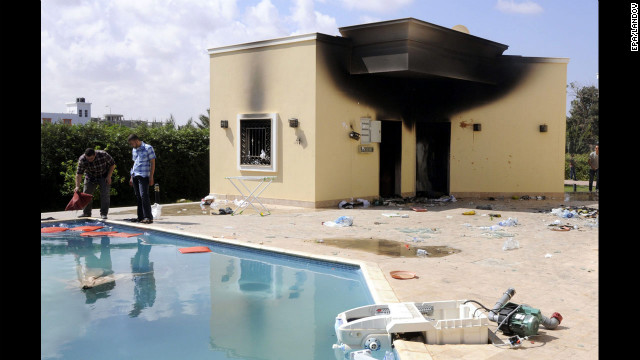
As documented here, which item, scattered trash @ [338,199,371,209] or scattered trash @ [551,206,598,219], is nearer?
scattered trash @ [551,206,598,219]

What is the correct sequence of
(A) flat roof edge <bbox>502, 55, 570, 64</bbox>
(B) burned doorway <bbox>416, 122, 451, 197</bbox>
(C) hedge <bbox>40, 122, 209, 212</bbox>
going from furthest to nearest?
(B) burned doorway <bbox>416, 122, 451, 197</bbox>, (A) flat roof edge <bbox>502, 55, 570, 64</bbox>, (C) hedge <bbox>40, 122, 209, 212</bbox>

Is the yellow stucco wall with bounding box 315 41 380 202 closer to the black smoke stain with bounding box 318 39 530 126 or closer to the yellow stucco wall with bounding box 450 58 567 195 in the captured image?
the black smoke stain with bounding box 318 39 530 126

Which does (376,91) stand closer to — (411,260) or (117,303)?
(411,260)

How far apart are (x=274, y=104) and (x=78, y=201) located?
5264 mm

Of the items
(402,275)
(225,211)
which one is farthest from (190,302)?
(225,211)

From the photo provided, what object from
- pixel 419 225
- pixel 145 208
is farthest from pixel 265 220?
pixel 419 225

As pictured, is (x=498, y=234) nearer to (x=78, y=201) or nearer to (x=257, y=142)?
(x=257, y=142)

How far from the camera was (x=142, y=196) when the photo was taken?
1056cm

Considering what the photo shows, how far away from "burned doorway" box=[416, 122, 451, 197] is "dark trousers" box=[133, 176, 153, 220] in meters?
8.35

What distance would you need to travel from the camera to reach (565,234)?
31.1 ft

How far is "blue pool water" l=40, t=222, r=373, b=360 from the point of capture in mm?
4586

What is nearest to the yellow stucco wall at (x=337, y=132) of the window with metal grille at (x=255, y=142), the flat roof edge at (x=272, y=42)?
the flat roof edge at (x=272, y=42)

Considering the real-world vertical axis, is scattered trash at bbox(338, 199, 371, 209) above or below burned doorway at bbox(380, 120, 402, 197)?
below

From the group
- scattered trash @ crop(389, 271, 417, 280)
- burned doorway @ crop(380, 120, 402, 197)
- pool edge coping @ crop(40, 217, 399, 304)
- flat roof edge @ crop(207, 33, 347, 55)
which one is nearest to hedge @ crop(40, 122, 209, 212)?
flat roof edge @ crop(207, 33, 347, 55)
